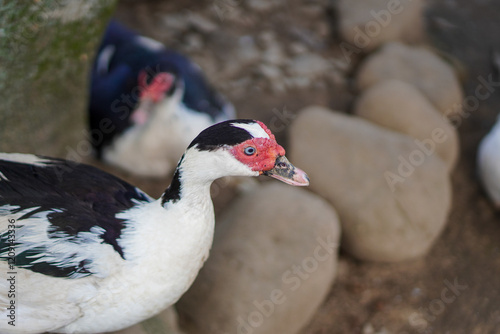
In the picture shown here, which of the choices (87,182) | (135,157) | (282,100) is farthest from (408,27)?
(87,182)

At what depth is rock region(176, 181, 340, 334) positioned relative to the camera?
8.29 feet

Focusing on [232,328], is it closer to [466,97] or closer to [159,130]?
[159,130]

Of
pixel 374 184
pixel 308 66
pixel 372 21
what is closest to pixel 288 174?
pixel 374 184

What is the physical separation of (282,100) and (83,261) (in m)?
2.45

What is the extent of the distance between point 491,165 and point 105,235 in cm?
246

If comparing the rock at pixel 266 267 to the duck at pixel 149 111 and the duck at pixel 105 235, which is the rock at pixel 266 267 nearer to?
the duck at pixel 149 111

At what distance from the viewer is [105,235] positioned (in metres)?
1.77

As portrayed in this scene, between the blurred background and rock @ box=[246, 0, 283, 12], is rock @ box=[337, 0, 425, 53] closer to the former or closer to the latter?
the blurred background

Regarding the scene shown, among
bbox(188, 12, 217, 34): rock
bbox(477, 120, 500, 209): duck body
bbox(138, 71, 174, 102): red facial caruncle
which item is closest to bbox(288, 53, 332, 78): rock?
bbox(188, 12, 217, 34): rock

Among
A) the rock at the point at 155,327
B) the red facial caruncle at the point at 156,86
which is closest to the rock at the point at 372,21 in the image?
the red facial caruncle at the point at 156,86

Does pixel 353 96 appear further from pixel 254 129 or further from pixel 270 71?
pixel 254 129

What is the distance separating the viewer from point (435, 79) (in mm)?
3902

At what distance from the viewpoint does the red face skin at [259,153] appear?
5.43ft

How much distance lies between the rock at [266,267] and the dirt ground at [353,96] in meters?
0.39
